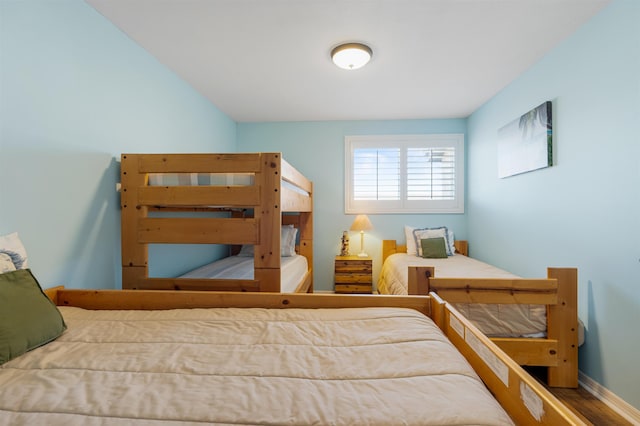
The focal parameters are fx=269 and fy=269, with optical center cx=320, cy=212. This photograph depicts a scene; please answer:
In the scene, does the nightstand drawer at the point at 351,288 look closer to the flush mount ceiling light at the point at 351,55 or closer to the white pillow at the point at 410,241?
the white pillow at the point at 410,241

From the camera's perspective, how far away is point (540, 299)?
163 centimetres

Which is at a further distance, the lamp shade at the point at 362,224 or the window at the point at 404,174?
the window at the point at 404,174

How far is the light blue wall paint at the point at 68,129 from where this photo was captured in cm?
120

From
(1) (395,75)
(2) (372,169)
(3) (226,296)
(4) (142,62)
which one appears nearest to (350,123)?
(2) (372,169)

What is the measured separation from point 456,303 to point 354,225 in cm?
173

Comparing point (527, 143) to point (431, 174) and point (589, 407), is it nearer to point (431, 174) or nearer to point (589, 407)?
point (431, 174)

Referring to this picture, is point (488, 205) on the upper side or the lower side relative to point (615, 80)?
lower

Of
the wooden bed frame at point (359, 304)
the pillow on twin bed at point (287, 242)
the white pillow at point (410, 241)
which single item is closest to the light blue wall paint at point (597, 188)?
the wooden bed frame at point (359, 304)

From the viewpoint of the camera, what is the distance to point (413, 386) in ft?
2.32

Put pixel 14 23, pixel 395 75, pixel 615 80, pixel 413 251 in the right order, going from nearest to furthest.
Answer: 1. pixel 14 23
2. pixel 615 80
3. pixel 395 75
4. pixel 413 251

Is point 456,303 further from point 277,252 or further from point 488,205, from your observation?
point 488,205

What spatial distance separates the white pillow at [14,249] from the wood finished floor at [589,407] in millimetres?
2748

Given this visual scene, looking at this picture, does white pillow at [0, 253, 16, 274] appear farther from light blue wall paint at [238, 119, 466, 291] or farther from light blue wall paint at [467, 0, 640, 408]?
light blue wall paint at [467, 0, 640, 408]

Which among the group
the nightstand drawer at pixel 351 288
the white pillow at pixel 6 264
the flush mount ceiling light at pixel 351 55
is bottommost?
the nightstand drawer at pixel 351 288
